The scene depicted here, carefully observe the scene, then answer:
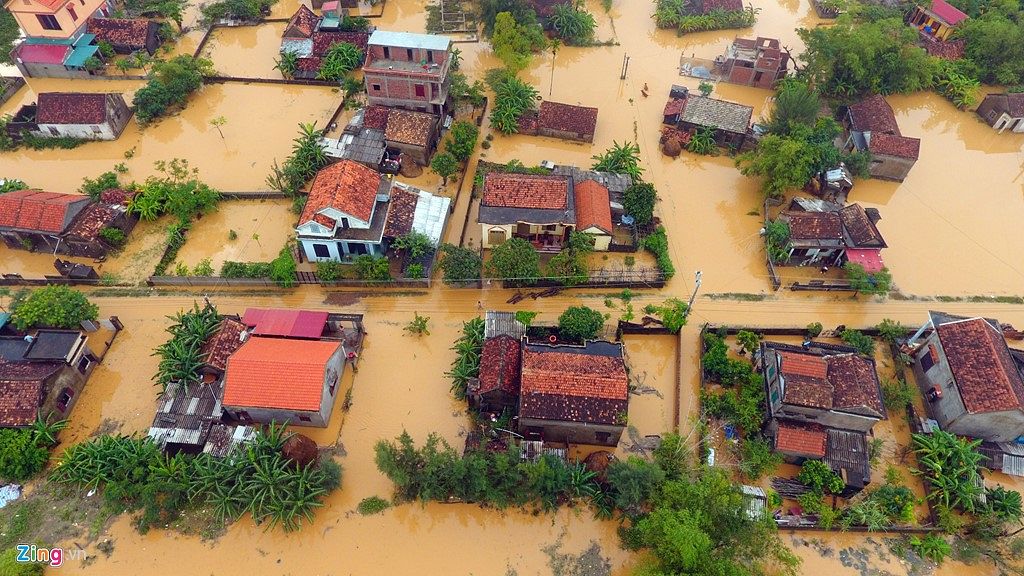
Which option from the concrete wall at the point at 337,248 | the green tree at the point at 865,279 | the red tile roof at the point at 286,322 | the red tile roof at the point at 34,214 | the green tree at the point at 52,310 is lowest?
the green tree at the point at 52,310

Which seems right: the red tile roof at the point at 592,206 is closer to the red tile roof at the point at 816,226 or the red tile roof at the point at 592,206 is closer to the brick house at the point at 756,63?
the red tile roof at the point at 816,226

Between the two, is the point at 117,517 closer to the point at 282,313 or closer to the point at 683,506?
the point at 282,313

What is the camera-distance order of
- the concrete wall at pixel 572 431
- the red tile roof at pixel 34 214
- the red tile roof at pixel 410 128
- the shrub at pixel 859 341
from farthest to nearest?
the red tile roof at pixel 410 128 → the red tile roof at pixel 34 214 → the shrub at pixel 859 341 → the concrete wall at pixel 572 431

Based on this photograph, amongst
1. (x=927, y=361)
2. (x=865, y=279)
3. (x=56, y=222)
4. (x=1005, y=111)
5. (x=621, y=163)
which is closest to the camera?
(x=927, y=361)

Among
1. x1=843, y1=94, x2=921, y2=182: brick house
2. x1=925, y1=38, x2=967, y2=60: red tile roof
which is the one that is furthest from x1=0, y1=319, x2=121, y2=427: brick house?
x1=925, y1=38, x2=967, y2=60: red tile roof

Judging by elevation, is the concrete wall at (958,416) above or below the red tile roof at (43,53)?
above

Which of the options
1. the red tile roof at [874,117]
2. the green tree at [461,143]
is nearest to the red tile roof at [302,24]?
Result: the green tree at [461,143]

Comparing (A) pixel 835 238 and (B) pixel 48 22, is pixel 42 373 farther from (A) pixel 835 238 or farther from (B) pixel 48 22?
(A) pixel 835 238
